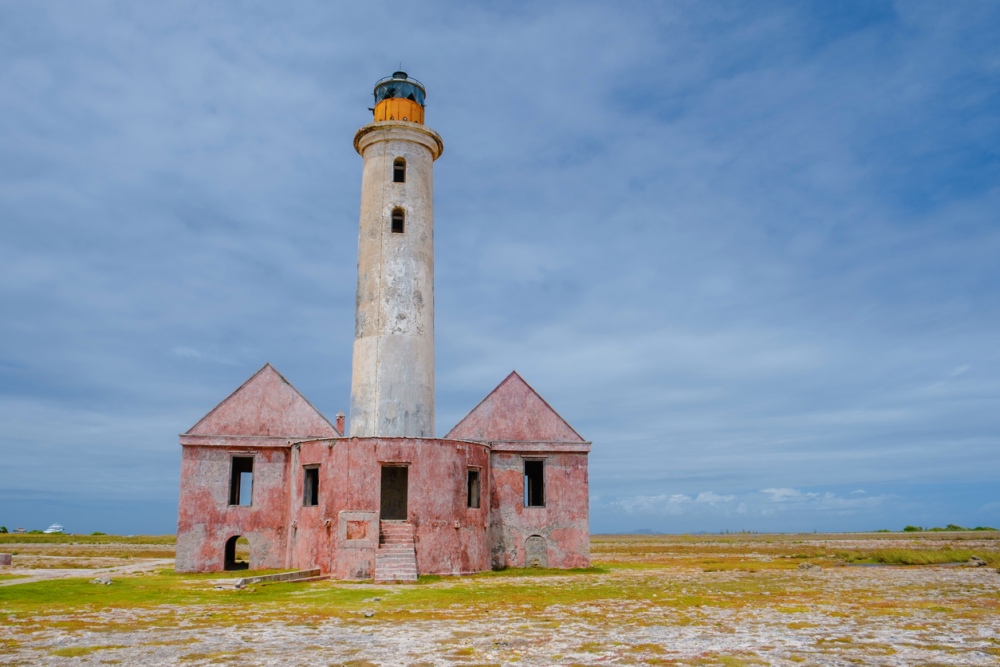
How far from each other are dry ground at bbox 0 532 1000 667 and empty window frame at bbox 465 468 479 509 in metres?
3.08

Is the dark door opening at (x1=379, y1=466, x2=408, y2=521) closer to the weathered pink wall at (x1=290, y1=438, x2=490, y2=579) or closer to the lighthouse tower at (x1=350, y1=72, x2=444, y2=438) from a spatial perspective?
the lighthouse tower at (x1=350, y1=72, x2=444, y2=438)

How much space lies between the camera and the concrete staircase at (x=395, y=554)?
766 inches

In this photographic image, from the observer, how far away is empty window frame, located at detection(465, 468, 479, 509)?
2309 centimetres

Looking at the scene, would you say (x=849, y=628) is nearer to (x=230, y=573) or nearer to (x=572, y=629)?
(x=572, y=629)

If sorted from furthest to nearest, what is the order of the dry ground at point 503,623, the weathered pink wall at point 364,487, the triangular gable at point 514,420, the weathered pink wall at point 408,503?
1. the triangular gable at point 514,420
2. the weathered pink wall at point 364,487
3. the weathered pink wall at point 408,503
4. the dry ground at point 503,623

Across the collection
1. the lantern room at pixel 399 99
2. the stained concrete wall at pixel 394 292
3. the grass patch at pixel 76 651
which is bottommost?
the grass patch at pixel 76 651

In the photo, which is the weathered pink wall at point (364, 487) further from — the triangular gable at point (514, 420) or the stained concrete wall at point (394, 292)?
the stained concrete wall at point (394, 292)

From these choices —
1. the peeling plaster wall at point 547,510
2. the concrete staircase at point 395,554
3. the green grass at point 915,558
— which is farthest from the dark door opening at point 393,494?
the green grass at point 915,558

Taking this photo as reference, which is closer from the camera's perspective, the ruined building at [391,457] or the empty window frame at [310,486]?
the ruined building at [391,457]

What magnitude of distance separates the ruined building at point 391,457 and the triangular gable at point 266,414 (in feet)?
0.12

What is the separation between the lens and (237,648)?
9727mm

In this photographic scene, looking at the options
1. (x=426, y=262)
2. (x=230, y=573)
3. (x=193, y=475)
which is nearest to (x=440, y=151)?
(x=426, y=262)

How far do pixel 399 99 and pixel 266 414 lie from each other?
37.7 ft

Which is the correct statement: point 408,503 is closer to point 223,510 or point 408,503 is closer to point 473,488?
point 473,488
